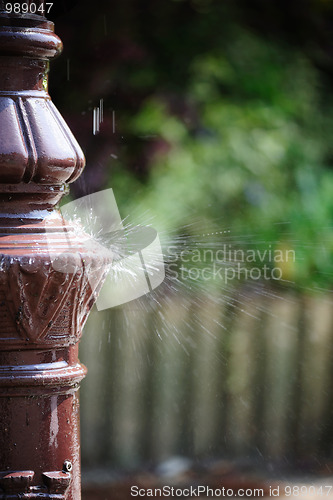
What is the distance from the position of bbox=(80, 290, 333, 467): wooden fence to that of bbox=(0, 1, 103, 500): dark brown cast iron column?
203 cm

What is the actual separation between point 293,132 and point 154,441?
159cm

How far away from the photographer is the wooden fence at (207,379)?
3.50 meters

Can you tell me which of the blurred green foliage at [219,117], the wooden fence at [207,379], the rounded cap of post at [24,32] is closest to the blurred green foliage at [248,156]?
the blurred green foliage at [219,117]

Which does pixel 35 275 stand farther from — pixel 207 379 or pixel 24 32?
pixel 207 379

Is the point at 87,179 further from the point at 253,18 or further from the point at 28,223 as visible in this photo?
the point at 28,223

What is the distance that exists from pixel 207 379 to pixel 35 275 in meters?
2.37

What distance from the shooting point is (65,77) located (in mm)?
3779

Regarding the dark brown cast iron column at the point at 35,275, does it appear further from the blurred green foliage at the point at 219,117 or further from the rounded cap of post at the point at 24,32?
the blurred green foliage at the point at 219,117

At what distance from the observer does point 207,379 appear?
11.8 ft

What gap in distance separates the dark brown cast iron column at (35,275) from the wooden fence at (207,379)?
2032mm

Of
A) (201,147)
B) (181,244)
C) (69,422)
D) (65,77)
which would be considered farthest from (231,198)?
(69,422)

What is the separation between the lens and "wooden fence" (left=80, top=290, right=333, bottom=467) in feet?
11.5

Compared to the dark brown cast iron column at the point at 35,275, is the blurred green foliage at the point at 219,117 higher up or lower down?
higher up

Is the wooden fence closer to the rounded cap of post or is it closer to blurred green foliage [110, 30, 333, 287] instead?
blurred green foliage [110, 30, 333, 287]
